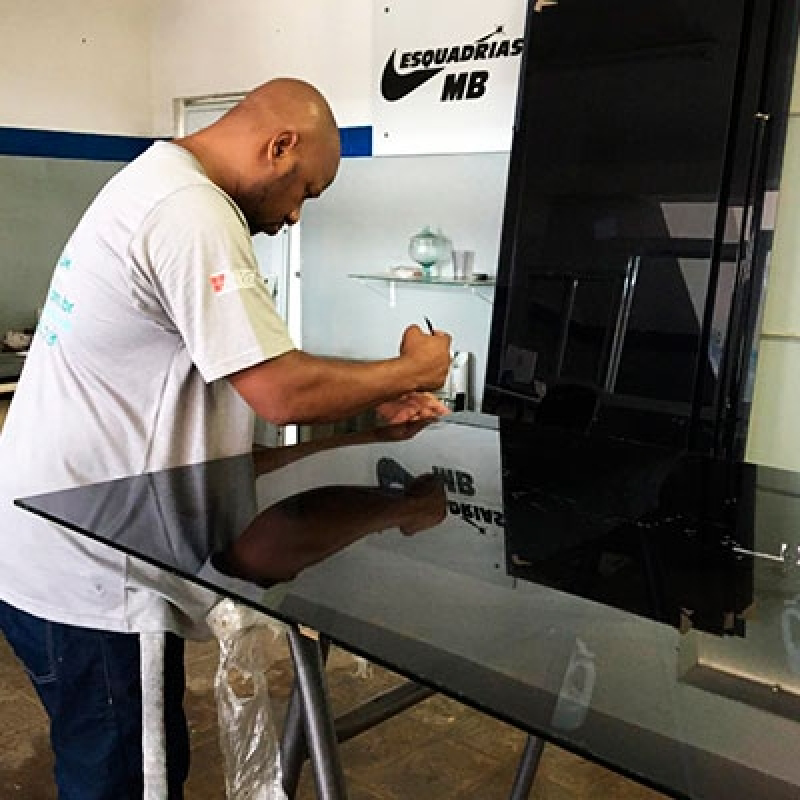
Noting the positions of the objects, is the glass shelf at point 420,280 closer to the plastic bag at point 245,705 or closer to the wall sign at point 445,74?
the wall sign at point 445,74

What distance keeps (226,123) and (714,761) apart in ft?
3.83

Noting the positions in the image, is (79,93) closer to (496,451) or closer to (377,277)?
(377,277)

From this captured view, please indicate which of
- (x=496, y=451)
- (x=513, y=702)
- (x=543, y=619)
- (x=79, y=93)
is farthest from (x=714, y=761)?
(x=79, y=93)

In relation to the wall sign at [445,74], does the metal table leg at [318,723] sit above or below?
below

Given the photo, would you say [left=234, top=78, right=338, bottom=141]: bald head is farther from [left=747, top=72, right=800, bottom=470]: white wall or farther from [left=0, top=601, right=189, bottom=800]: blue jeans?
[left=747, top=72, right=800, bottom=470]: white wall

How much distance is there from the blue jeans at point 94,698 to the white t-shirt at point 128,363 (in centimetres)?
5

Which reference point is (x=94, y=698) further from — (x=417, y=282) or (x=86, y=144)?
(x=86, y=144)

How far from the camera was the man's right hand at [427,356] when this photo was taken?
161 cm

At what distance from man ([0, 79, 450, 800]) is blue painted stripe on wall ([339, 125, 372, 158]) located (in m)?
2.55

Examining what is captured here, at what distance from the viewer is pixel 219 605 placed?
4.67ft

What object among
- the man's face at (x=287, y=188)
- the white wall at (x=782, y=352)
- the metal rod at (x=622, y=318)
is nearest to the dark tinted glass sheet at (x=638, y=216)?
the metal rod at (x=622, y=318)

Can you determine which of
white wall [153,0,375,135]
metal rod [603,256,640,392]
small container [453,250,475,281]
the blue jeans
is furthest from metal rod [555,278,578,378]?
the blue jeans

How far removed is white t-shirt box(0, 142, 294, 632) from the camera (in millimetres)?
1333

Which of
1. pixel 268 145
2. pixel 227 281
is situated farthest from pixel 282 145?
pixel 227 281
